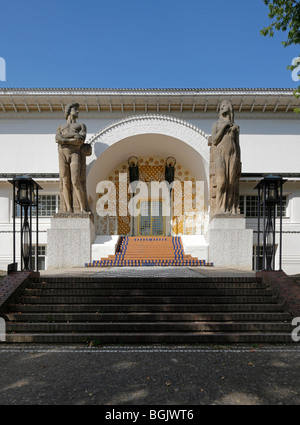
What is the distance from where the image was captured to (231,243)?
9625 millimetres

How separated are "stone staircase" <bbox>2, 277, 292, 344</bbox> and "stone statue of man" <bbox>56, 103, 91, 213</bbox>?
14.1 ft

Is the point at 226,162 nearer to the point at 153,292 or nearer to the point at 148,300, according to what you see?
the point at 153,292

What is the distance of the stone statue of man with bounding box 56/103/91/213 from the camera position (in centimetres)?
990

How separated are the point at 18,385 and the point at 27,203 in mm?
4870

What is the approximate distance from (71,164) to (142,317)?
6.78 meters

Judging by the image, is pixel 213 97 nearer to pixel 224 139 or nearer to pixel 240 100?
pixel 240 100

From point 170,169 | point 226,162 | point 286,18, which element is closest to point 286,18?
point 286,18

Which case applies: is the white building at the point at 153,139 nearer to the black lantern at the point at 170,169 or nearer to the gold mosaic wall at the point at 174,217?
the gold mosaic wall at the point at 174,217

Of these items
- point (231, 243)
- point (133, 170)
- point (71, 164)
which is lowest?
point (231, 243)

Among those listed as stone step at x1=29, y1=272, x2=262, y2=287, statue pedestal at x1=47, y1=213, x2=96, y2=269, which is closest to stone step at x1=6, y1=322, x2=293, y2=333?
stone step at x1=29, y1=272, x2=262, y2=287

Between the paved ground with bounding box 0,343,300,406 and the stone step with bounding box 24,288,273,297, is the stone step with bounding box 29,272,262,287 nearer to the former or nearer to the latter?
the stone step with bounding box 24,288,273,297

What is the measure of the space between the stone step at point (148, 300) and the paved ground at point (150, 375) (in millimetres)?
1216
